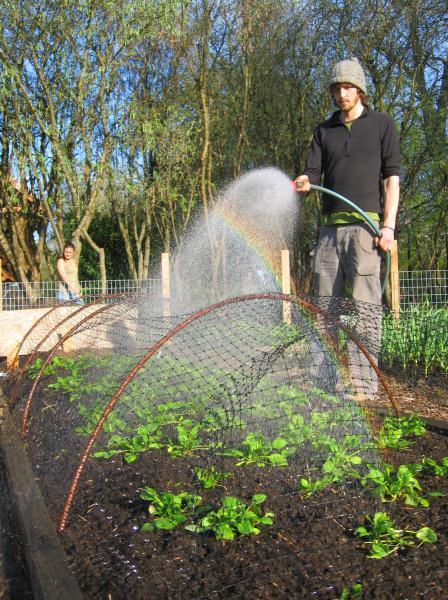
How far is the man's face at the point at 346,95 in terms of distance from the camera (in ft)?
11.1

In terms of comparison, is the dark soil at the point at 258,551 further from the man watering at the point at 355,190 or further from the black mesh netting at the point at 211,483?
the man watering at the point at 355,190

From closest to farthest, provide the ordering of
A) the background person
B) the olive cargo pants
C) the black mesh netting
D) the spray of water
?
the black mesh netting < the olive cargo pants < the background person < the spray of water

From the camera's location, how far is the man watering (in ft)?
11.3

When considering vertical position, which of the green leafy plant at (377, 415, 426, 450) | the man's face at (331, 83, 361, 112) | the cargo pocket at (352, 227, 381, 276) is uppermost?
the man's face at (331, 83, 361, 112)

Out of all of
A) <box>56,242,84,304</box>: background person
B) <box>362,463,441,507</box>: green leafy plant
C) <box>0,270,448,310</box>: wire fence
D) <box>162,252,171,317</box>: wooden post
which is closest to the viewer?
<box>362,463,441,507</box>: green leafy plant

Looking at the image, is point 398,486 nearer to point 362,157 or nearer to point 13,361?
point 362,157

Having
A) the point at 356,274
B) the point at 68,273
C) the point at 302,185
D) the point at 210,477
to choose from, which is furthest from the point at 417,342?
the point at 68,273

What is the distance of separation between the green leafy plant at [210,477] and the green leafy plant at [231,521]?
256 mm

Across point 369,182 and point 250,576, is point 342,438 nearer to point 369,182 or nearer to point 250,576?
point 250,576

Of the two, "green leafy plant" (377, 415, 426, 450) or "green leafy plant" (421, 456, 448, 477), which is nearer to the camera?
"green leafy plant" (421, 456, 448, 477)

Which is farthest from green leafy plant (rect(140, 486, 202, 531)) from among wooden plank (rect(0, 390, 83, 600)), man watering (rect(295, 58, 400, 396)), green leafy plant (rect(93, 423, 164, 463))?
man watering (rect(295, 58, 400, 396))

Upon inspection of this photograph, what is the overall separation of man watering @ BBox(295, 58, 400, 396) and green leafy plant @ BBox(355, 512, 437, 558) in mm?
1700

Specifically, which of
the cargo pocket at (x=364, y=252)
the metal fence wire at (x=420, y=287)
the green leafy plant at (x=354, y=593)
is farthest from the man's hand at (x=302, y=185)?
the metal fence wire at (x=420, y=287)

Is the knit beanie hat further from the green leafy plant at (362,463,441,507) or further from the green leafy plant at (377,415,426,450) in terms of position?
the green leafy plant at (362,463,441,507)
